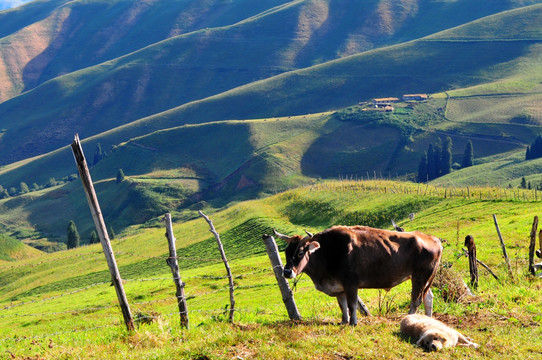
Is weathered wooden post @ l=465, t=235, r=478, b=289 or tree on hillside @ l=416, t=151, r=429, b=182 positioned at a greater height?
weathered wooden post @ l=465, t=235, r=478, b=289

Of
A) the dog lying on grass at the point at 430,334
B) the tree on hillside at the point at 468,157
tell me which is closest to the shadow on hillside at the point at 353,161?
the tree on hillside at the point at 468,157

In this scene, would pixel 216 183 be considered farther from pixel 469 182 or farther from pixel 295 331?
pixel 295 331

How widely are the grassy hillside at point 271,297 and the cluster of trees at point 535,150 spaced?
98105mm

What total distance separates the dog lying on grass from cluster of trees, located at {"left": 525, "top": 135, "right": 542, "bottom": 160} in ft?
536

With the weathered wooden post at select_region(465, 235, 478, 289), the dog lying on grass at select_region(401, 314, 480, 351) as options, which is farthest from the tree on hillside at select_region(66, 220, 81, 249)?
the dog lying on grass at select_region(401, 314, 480, 351)

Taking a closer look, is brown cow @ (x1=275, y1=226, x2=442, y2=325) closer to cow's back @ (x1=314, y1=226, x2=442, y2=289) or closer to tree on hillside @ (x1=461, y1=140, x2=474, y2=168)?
cow's back @ (x1=314, y1=226, x2=442, y2=289)

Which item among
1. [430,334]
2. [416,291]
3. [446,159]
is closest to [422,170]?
[446,159]

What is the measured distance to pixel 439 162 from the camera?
172 m

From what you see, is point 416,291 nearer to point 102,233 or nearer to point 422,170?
point 102,233

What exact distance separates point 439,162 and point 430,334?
543 feet

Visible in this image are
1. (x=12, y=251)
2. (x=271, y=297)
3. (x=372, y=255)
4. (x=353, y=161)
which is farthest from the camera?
(x=353, y=161)

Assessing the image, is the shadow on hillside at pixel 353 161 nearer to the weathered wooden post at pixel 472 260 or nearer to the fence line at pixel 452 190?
the fence line at pixel 452 190

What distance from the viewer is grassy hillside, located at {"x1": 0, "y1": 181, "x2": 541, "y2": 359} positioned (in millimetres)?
13219

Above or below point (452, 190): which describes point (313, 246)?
above
